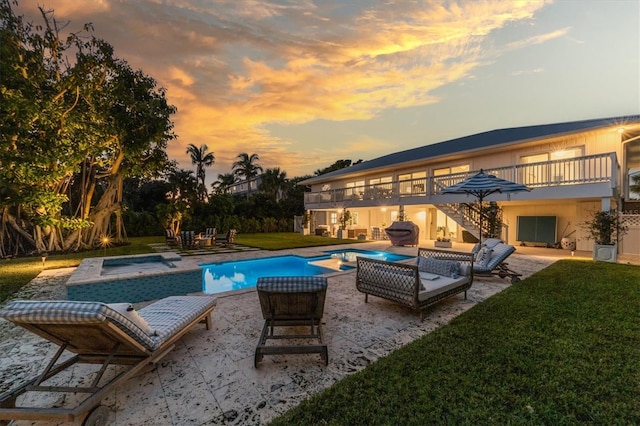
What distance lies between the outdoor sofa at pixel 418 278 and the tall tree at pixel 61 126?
1385cm

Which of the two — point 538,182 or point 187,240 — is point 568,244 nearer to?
point 538,182

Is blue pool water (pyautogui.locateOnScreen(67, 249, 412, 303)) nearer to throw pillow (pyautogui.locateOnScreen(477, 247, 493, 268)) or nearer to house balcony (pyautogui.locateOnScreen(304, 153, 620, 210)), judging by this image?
throw pillow (pyautogui.locateOnScreen(477, 247, 493, 268))

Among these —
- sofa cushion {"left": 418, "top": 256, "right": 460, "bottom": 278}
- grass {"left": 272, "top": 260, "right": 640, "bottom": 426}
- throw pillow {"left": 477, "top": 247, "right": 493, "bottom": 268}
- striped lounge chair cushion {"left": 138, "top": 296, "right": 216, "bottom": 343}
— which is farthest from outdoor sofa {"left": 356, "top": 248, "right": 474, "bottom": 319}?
striped lounge chair cushion {"left": 138, "top": 296, "right": 216, "bottom": 343}

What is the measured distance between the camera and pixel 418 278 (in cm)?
457

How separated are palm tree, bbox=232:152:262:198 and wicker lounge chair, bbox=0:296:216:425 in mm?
38520

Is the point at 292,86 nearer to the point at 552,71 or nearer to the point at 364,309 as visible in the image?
the point at 364,309

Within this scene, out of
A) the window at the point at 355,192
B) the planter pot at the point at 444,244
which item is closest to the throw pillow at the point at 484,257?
the planter pot at the point at 444,244

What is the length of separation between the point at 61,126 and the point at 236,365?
14.8 meters

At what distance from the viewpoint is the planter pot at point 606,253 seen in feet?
30.8

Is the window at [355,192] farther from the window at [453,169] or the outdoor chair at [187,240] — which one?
the outdoor chair at [187,240]

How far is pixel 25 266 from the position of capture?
9734 mm

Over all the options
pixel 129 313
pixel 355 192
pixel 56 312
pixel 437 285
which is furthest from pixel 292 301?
pixel 355 192

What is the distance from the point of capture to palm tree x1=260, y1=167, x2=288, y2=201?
117ft

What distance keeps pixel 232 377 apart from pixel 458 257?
553cm
